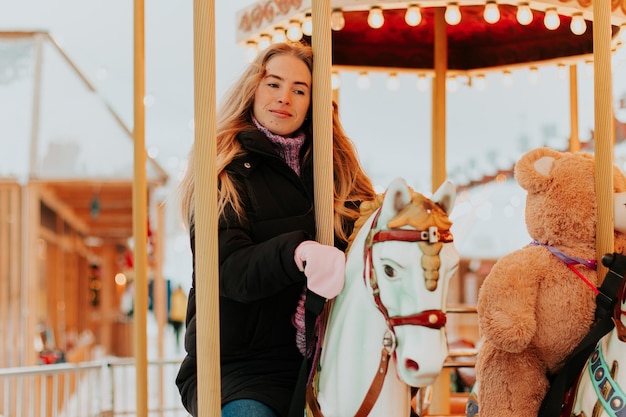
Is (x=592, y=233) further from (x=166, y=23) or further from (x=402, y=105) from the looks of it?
(x=402, y=105)

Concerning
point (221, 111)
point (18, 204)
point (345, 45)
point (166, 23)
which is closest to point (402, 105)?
point (166, 23)

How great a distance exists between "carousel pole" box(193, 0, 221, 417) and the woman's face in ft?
1.00

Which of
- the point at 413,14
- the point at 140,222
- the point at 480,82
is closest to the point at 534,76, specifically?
the point at 480,82

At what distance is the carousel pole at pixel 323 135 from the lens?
221 centimetres

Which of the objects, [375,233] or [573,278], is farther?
[573,278]

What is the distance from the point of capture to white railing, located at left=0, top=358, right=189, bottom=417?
16.5ft

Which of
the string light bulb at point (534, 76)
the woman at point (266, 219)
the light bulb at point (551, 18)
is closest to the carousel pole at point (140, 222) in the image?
the woman at point (266, 219)

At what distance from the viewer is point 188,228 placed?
7.73 feet

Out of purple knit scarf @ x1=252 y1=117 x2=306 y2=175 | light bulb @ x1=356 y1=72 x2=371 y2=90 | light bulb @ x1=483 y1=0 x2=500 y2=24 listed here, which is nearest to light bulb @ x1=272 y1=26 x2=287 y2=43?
light bulb @ x1=483 y1=0 x2=500 y2=24

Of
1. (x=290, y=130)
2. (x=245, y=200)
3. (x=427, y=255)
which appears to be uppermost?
(x=290, y=130)

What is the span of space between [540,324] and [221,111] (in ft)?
3.87

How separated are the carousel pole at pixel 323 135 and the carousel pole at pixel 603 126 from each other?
2.61ft

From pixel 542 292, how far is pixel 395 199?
82cm

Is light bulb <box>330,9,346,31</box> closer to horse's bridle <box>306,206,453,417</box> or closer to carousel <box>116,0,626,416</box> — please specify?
carousel <box>116,0,626,416</box>
